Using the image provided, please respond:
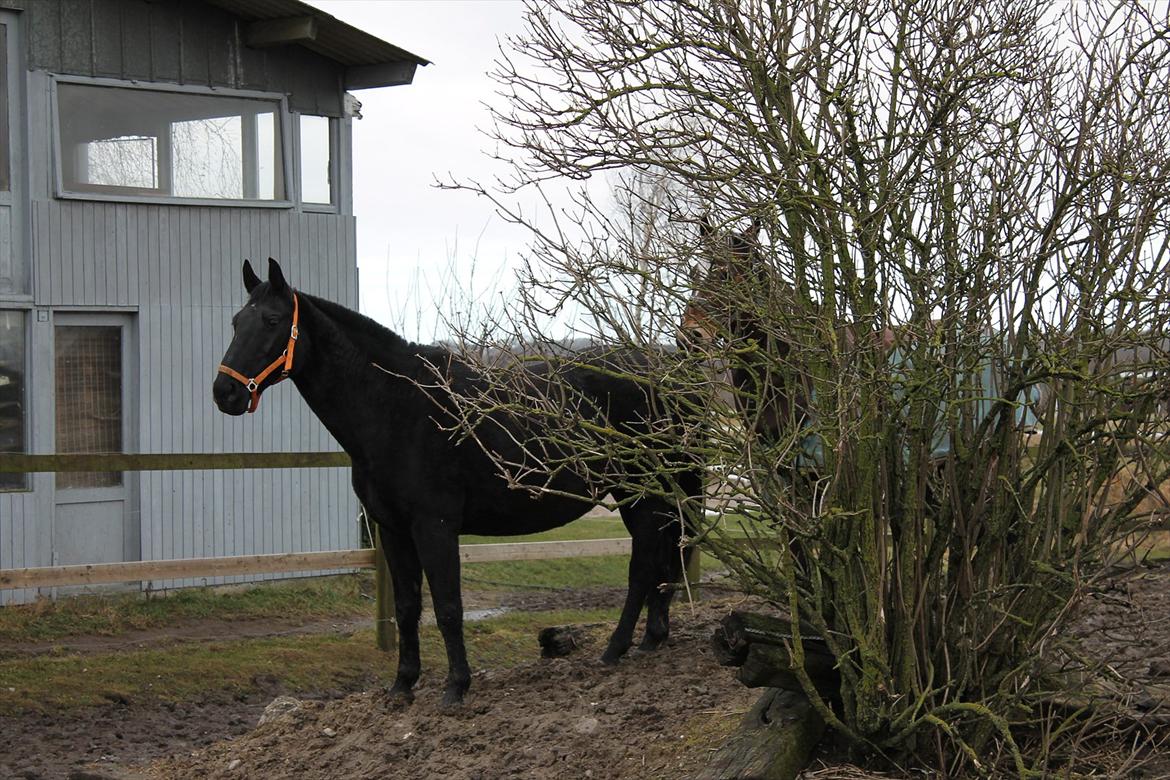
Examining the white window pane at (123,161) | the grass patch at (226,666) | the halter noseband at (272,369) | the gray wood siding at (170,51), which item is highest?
the gray wood siding at (170,51)

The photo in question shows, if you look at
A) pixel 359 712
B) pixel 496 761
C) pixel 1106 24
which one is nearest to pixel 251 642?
pixel 359 712

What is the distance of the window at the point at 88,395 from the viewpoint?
12383 mm

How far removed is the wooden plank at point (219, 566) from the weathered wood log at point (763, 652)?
16.9ft

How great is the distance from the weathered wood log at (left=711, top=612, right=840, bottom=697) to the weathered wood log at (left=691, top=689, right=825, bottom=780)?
152 mm

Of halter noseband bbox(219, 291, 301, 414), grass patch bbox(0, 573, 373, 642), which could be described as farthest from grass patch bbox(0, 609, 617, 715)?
halter noseband bbox(219, 291, 301, 414)

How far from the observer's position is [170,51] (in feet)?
42.3

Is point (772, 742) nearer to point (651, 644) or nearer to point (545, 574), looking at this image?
point (651, 644)

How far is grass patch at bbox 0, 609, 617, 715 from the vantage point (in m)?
8.85

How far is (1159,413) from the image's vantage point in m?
5.00

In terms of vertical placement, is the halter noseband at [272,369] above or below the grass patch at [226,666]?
above

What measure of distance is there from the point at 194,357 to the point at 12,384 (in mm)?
1776

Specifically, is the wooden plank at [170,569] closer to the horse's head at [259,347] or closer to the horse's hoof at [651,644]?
the horse's head at [259,347]

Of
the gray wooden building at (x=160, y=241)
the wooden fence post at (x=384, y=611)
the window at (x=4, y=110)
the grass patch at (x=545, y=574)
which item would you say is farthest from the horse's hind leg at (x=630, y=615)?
the window at (x=4, y=110)

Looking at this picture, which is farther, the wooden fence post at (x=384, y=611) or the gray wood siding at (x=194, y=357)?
the gray wood siding at (x=194, y=357)
